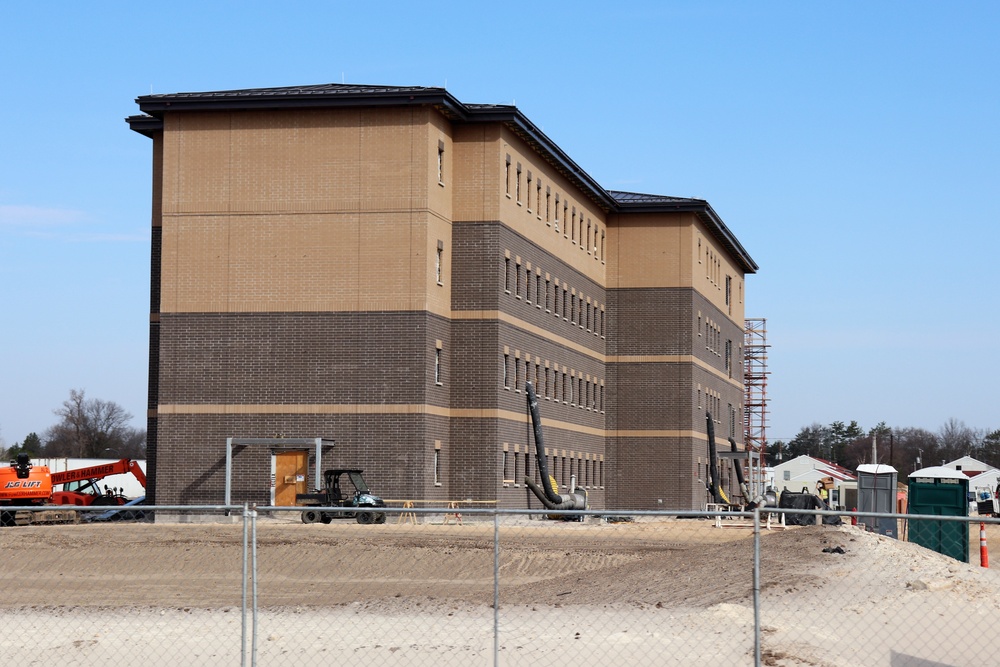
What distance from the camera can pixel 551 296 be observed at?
61.7 meters

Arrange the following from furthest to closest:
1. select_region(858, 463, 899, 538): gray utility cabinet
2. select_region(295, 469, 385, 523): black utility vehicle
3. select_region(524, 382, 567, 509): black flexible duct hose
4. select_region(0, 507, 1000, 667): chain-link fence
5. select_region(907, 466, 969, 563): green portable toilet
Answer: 1. select_region(524, 382, 567, 509): black flexible duct hose
2. select_region(295, 469, 385, 523): black utility vehicle
3. select_region(858, 463, 899, 538): gray utility cabinet
4. select_region(907, 466, 969, 563): green portable toilet
5. select_region(0, 507, 1000, 667): chain-link fence

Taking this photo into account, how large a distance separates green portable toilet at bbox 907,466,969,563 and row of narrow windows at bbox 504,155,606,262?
24.1 m

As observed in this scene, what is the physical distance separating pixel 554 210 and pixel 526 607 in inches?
1703

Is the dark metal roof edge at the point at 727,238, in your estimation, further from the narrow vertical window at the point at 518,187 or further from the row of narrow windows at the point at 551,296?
the narrow vertical window at the point at 518,187

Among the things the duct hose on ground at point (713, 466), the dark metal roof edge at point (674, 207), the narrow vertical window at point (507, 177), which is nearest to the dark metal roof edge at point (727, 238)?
the dark metal roof edge at point (674, 207)

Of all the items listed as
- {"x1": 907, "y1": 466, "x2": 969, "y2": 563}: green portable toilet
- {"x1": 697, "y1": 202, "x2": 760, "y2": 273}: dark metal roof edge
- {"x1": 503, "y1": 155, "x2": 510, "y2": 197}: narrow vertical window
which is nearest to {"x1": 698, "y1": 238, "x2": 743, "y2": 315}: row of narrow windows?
{"x1": 697, "y1": 202, "x2": 760, "y2": 273}: dark metal roof edge

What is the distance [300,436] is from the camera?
1955 inches

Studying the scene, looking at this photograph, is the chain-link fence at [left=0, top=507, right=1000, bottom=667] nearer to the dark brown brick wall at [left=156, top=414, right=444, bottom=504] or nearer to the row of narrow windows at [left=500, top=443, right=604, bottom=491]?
the dark brown brick wall at [left=156, top=414, right=444, bottom=504]

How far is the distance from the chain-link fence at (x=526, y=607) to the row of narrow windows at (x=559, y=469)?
23531mm

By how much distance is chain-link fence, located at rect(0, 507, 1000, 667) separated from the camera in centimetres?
1638

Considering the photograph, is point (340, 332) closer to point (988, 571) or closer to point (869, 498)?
point (869, 498)

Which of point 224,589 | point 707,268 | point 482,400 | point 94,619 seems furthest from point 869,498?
point 707,268

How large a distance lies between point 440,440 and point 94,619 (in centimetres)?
3232

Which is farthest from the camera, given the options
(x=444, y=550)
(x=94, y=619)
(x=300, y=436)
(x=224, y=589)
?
(x=300, y=436)
